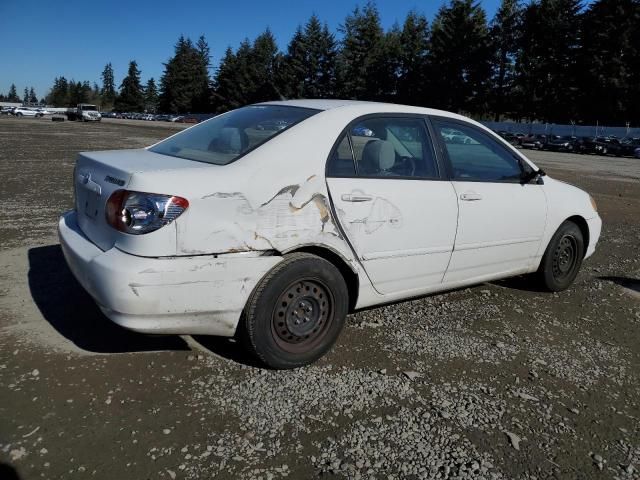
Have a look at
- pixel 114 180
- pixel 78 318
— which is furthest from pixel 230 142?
pixel 78 318

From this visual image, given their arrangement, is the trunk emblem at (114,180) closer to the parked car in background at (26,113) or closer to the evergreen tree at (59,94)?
the parked car in background at (26,113)

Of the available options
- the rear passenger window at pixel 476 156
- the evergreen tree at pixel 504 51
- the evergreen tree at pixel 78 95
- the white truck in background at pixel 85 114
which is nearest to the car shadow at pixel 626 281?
the rear passenger window at pixel 476 156

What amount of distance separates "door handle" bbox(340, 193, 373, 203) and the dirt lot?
1.03 metres

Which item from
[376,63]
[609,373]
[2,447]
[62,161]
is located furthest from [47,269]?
[376,63]

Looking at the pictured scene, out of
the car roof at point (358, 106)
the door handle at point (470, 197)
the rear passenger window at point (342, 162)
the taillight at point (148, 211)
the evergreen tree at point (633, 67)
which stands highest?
the evergreen tree at point (633, 67)

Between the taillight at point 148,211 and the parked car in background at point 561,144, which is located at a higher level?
the parked car in background at point 561,144

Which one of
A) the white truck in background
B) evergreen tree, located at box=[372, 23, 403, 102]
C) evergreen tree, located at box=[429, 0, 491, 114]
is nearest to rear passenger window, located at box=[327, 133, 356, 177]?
the white truck in background

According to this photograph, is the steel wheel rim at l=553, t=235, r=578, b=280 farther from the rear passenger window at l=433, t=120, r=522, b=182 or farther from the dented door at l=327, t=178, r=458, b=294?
the dented door at l=327, t=178, r=458, b=294

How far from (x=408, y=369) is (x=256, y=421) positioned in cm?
109

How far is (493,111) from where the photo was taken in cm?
6956

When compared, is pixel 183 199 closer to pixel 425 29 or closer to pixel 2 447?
pixel 2 447

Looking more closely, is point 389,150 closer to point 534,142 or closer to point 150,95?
point 534,142

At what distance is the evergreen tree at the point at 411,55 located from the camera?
74000 mm

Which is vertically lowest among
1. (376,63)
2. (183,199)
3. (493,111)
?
(183,199)
